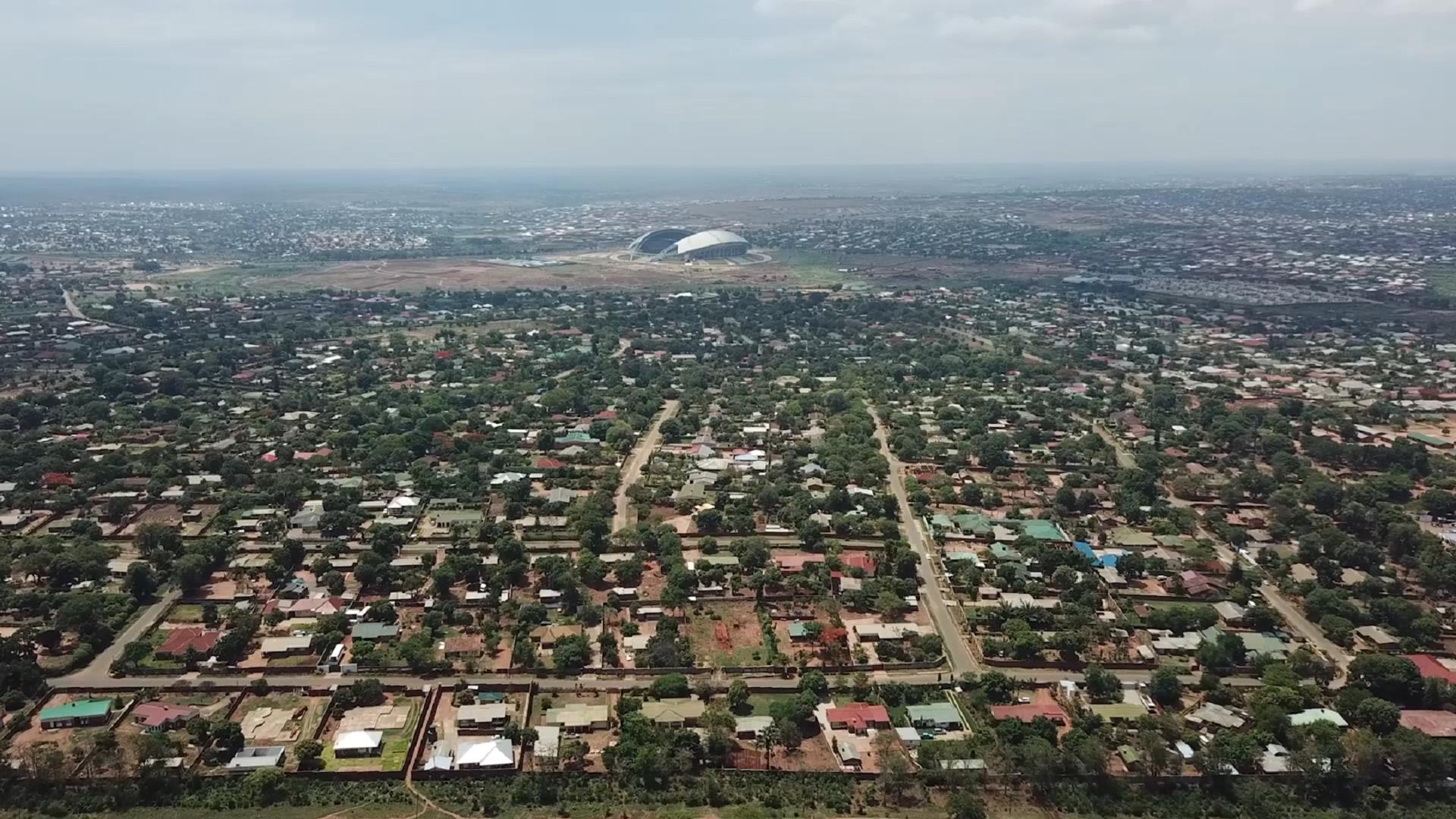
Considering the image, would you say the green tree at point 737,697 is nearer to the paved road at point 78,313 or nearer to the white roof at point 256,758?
the white roof at point 256,758

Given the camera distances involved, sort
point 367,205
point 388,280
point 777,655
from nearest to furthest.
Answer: point 777,655 → point 388,280 → point 367,205

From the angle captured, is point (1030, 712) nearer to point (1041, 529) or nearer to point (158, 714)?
point (1041, 529)

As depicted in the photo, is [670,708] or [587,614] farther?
[587,614]

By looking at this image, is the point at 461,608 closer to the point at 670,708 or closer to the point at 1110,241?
the point at 670,708

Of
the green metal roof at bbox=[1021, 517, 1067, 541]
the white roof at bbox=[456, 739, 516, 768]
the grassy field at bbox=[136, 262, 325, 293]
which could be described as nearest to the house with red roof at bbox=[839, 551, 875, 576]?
the green metal roof at bbox=[1021, 517, 1067, 541]

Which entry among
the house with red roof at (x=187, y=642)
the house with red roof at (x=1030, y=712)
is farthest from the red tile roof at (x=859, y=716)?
the house with red roof at (x=187, y=642)

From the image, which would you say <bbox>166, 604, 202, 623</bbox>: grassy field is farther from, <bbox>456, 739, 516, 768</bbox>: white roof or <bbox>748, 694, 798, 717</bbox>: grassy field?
<bbox>748, 694, 798, 717</bbox>: grassy field

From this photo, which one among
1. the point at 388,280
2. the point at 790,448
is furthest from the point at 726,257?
the point at 790,448
